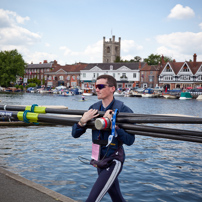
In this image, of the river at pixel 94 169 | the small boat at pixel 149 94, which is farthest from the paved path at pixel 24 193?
the small boat at pixel 149 94

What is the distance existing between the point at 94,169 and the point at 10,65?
330 ft

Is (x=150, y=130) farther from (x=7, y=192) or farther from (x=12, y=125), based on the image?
(x=12, y=125)

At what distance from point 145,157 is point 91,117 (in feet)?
26.7

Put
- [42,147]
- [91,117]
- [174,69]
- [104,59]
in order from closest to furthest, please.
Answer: [91,117], [42,147], [174,69], [104,59]

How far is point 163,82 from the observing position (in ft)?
328

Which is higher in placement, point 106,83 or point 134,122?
point 106,83

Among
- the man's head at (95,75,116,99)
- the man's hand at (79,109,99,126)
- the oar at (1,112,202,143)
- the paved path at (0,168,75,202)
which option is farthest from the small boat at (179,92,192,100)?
the man's hand at (79,109,99,126)

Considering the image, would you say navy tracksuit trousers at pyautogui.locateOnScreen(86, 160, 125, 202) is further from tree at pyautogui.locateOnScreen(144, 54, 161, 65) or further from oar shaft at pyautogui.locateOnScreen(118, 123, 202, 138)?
tree at pyautogui.locateOnScreen(144, 54, 161, 65)

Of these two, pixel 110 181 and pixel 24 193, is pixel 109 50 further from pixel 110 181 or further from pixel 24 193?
pixel 110 181

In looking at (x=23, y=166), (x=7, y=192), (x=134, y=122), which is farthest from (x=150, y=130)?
(x=23, y=166)

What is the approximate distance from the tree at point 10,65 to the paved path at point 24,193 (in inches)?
4047

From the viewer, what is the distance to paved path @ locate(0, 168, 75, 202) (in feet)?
14.3

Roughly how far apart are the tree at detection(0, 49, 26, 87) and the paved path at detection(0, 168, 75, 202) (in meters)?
103

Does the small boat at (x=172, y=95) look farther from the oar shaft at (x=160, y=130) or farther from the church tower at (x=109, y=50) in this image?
the oar shaft at (x=160, y=130)
